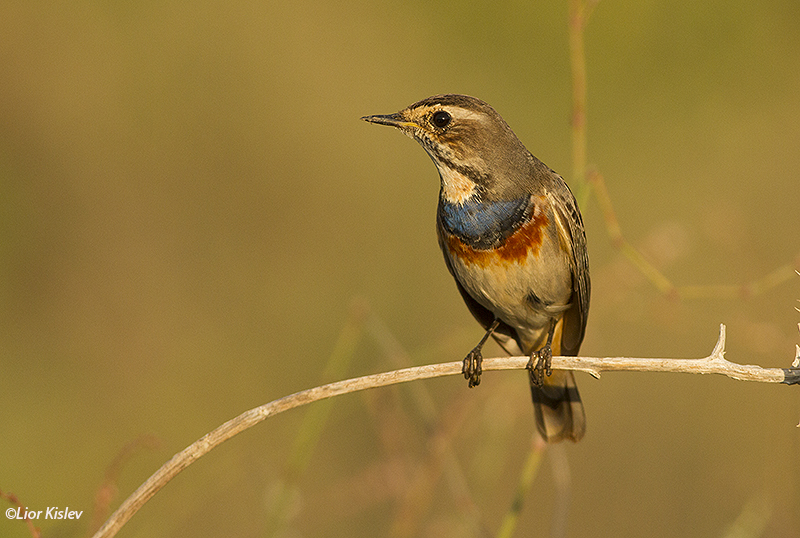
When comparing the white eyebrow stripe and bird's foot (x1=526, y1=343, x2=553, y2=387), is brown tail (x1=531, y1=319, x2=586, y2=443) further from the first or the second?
the white eyebrow stripe

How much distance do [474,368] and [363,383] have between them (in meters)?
1.13

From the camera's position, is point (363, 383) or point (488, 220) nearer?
point (363, 383)

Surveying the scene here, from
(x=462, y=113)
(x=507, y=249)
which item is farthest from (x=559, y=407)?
(x=462, y=113)

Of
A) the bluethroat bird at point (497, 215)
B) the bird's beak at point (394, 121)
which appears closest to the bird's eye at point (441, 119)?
the bluethroat bird at point (497, 215)

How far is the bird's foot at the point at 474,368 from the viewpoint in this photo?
13.1 ft

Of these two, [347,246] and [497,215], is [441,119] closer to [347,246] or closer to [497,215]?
[497,215]

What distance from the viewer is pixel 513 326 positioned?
496 centimetres

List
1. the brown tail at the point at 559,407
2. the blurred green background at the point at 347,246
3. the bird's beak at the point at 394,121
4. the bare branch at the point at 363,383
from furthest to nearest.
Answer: the blurred green background at the point at 347,246
the brown tail at the point at 559,407
the bird's beak at the point at 394,121
the bare branch at the point at 363,383

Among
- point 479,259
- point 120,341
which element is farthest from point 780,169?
point 120,341

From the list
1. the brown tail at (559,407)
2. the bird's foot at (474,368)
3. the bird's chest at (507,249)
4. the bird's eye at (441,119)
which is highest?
the bird's eye at (441,119)

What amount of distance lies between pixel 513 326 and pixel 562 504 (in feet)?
4.15

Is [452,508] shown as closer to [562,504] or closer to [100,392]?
[562,504]

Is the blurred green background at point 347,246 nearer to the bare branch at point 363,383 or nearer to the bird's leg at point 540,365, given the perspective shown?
the bird's leg at point 540,365

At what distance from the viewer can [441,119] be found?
4281mm
